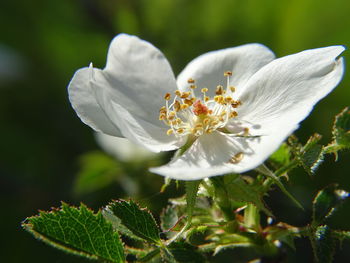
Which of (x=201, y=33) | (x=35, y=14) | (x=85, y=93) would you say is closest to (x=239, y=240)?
(x=85, y=93)

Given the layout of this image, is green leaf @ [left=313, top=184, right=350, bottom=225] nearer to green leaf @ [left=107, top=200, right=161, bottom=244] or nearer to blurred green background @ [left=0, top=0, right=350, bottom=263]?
green leaf @ [left=107, top=200, right=161, bottom=244]

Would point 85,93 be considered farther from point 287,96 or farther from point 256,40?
point 256,40

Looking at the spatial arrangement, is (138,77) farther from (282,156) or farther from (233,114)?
(282,156)

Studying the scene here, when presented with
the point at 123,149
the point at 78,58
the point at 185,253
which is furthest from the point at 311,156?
the point at 78,58

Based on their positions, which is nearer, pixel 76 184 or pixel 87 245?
pixel 87 245

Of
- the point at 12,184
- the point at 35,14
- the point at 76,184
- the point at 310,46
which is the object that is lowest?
the point at 12,184

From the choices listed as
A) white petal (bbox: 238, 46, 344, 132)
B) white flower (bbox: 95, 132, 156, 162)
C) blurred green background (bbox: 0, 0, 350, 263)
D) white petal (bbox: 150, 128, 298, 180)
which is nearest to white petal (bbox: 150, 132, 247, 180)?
white petal (bbox: 150, 128, 298, 180)

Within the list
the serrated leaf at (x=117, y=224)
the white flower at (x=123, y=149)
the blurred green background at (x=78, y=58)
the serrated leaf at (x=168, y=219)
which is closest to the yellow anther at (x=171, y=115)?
the serrated leaf at (x=168, y=219)
